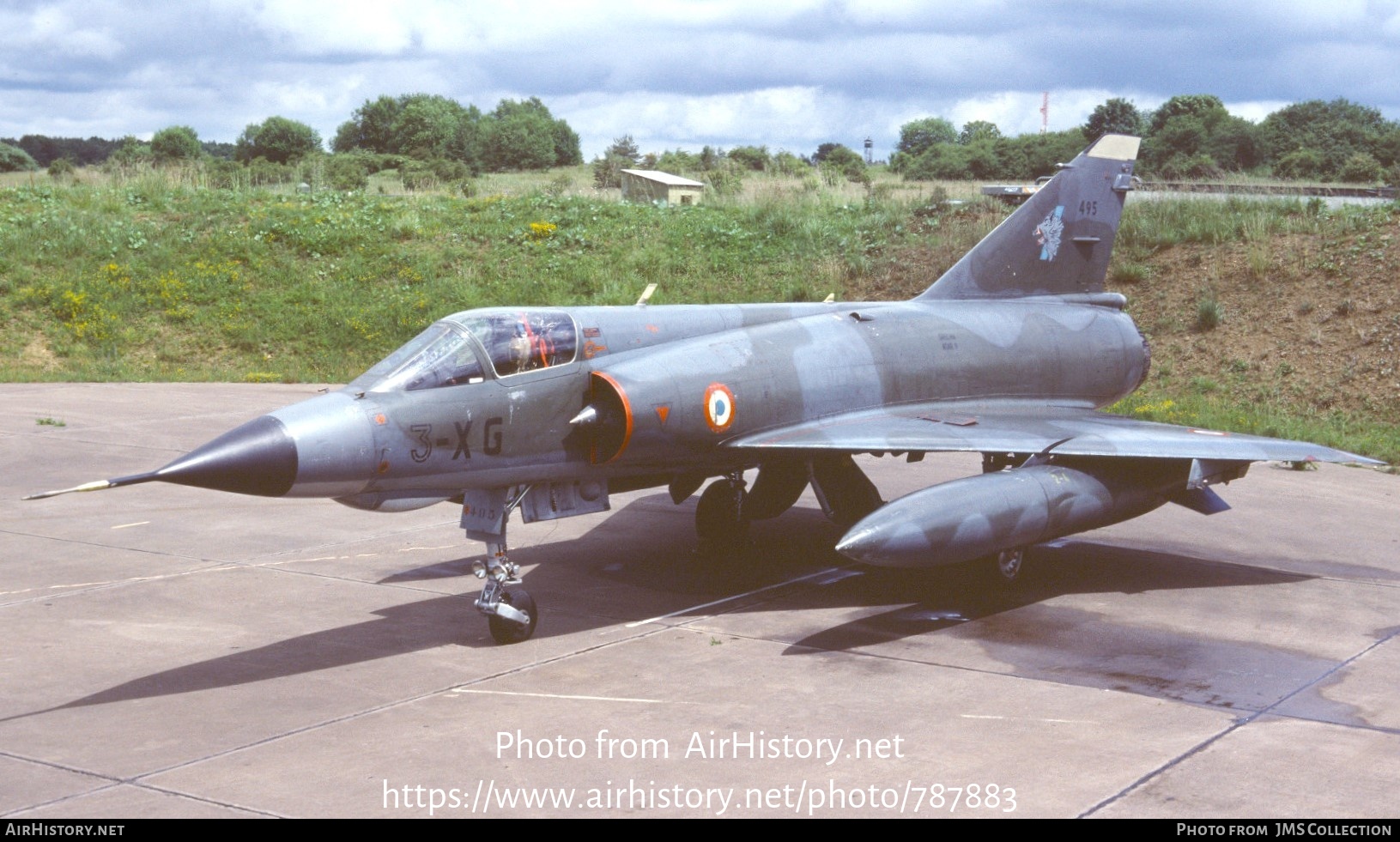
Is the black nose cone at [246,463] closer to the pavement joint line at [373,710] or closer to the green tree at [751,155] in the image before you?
the pavement joint line at [373,710]

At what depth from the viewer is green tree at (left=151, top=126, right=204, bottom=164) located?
83000 mm

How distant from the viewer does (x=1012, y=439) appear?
1178 cm

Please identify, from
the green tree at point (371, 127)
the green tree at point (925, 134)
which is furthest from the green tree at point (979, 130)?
the green tree at point (371, 127)

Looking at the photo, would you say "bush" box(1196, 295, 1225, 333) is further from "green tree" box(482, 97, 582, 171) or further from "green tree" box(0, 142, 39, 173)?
"green tree" box(0, 142, 39, 173)

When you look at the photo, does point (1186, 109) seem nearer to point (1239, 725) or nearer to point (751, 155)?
point (751, 155)

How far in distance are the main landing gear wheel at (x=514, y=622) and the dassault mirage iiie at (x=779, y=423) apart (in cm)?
2

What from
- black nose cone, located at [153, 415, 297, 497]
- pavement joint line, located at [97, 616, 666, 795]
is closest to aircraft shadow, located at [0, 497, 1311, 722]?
pavement joint line, located at [97, 616, 666, 795]

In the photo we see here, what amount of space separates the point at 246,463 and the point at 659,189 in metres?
30.2

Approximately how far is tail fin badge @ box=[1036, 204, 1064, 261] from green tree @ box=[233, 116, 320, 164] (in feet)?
247

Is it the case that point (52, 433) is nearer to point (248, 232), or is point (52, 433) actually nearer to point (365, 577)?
point (365, 577)

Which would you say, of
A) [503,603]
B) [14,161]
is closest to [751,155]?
[14,161]

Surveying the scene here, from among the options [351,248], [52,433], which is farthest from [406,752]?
[351,248]

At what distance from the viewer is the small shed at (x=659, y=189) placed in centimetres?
3700
